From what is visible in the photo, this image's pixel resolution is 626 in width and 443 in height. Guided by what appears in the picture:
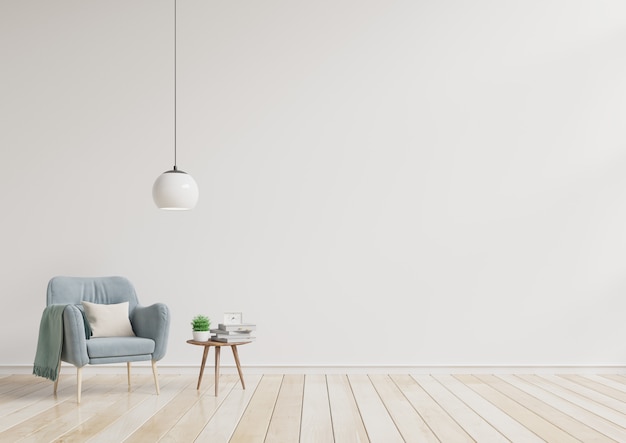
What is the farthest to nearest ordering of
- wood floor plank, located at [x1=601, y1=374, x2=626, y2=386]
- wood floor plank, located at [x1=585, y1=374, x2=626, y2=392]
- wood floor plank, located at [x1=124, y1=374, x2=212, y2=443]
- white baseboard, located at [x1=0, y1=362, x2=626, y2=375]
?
white baseboard, located at [x1=0, y1=362, x2=626, y2=375], wood floor plank, located at [x1=601, y1=374, x2=626, y2=386], wood floor plank, located at [x1=585, y1=374, x2=626, y2=392], wood floor plank, located at [x1=124, y1=374, x2=212, y2=443]

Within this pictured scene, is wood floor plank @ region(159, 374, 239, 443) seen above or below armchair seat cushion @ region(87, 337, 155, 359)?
below

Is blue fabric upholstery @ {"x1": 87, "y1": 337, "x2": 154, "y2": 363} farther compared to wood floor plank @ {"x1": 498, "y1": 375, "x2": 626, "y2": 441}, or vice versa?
A: blue fabric upholstery @ {"x1": 87, "y1": 337, "x2": 154, "y2": 363}

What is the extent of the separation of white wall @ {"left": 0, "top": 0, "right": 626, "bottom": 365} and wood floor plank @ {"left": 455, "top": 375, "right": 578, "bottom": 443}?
61cm

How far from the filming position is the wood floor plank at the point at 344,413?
387 centimetres

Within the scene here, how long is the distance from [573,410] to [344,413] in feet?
4.75

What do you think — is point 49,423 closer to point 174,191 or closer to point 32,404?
point 32,404

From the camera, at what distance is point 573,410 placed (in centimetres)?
458

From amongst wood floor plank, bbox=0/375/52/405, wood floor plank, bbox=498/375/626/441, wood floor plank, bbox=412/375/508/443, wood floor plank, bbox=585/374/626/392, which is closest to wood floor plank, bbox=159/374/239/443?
wood floor plank, bbox=0/375/52/405

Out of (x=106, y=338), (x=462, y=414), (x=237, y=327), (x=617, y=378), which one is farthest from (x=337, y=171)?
(x=617, y=378)

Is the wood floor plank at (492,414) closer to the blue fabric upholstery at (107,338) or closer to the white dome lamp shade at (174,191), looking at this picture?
the blue fabric upholstery at (107,338)

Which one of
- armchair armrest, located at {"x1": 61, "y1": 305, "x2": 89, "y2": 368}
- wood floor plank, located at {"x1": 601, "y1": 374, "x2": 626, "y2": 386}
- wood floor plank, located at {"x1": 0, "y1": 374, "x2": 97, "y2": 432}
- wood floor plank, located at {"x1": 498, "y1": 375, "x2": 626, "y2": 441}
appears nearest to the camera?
wood floor plank, located at {"x1": 498, "y1": 375, "x2": 626, "y2": 441}

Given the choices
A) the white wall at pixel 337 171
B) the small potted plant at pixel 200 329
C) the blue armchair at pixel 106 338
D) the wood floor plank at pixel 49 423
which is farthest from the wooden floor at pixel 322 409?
the white wall at pixel 337 171

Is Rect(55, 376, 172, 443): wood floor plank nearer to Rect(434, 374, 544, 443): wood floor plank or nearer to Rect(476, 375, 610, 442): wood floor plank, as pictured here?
Rect(434, 374, 544, 443): wood floor plank

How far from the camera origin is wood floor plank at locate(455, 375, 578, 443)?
3.92 meters
